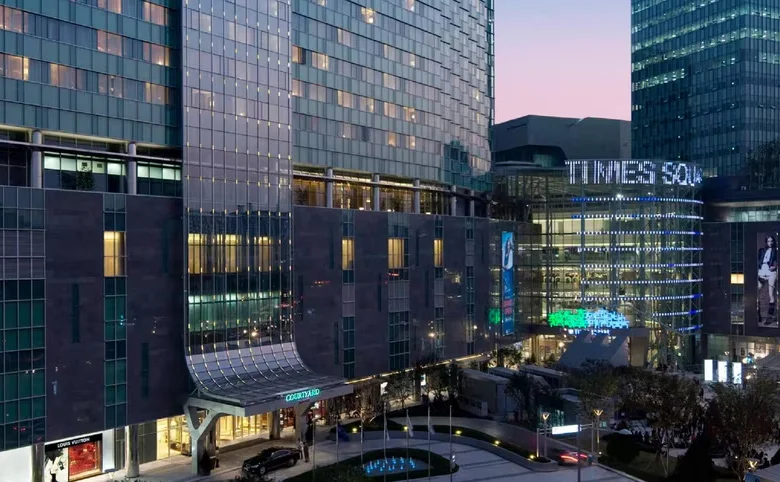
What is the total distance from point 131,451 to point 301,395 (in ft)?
41.3

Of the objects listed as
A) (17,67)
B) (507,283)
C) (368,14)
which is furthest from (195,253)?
(507,283)

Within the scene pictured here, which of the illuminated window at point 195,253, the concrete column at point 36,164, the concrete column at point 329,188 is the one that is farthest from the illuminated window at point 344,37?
the concrete column at point 36,164

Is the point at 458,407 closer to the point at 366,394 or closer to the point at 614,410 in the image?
the point at 366,394

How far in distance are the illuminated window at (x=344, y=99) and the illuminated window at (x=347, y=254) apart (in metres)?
13.2

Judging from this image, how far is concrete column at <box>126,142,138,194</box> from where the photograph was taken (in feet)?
190

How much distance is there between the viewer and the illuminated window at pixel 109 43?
55469mm

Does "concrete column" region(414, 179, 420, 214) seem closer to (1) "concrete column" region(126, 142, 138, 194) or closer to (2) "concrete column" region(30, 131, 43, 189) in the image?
(1) "concrete column" region(126, 142, 138, 194)

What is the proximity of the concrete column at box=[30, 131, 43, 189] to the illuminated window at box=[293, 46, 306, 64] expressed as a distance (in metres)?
24.7

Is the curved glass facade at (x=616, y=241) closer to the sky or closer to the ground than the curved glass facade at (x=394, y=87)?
closer to the ground

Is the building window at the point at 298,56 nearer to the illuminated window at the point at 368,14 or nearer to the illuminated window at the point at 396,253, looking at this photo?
the illuminated window at the point at 368,14

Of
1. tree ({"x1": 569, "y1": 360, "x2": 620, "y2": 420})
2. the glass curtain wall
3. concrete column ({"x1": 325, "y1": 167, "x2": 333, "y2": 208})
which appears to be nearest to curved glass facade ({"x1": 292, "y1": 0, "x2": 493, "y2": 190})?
concrete column ({"x1": 325, "y1": 167, "x2": 333, "y2": 208})

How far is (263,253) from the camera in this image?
6512 centimetres

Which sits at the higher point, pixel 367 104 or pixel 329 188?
pixel 367 104

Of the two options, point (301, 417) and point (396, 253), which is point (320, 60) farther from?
point (301, 417)
